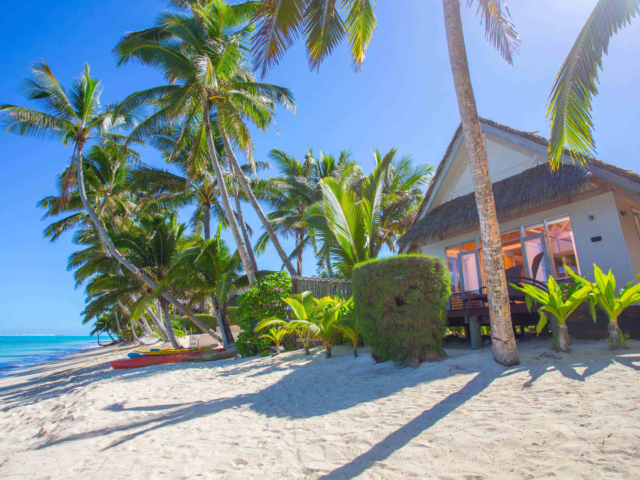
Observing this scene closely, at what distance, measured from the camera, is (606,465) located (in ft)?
5.78

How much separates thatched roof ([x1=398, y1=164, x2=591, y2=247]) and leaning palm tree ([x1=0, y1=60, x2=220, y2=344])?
9047mm

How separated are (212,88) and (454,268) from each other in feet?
29.7

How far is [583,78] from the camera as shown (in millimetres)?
3873

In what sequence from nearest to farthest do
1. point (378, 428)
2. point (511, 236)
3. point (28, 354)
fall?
point (378, 428), point (511, 236), point (28, 354)

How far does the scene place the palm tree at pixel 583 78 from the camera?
3.60 metres

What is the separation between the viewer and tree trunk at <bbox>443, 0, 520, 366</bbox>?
394cm

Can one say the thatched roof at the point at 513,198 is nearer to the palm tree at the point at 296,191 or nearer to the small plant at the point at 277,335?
the small plant at the point at 277,335

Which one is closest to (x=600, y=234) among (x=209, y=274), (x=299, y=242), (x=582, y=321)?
(x=582, y=321)

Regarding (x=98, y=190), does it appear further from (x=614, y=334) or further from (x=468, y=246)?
(x=614, y=334)

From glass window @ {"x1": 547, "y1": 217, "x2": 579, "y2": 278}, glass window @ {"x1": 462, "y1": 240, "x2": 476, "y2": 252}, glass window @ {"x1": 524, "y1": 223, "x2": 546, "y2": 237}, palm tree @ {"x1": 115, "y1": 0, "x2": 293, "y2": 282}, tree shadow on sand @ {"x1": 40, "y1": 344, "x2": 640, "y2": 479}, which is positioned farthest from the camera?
palm tree @ {"x1": 115, "y1": 0, "x2": 293, "y2": 282}

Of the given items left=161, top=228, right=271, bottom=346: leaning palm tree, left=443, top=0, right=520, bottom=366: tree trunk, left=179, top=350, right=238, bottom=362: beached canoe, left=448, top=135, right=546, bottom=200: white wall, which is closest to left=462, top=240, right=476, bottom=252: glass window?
left=448, top=135, right=546, bottom=200: white wall

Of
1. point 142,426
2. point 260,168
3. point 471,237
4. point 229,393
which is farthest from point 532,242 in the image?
point 260,168

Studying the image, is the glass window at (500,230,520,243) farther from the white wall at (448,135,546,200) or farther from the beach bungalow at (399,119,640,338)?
the white wall at (448,135,546,200)

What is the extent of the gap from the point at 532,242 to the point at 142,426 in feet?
26.8
